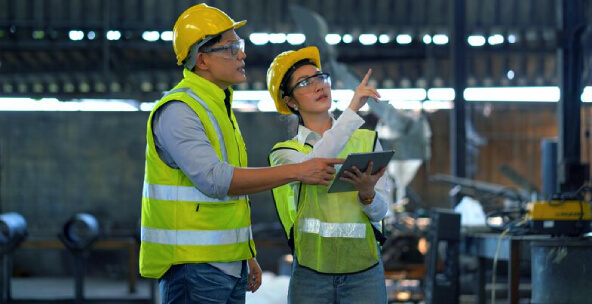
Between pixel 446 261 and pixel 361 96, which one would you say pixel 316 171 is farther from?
pixel 446 261

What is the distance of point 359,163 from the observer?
300 centimetres

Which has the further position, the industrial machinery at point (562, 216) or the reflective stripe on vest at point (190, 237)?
the industrial machinery at point (562, 216)

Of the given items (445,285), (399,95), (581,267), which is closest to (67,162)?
(399,95)

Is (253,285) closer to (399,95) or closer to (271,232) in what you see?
(271,232)

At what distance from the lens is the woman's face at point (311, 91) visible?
3.39m

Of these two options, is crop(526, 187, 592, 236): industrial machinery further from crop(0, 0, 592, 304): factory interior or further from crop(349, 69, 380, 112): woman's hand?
crop(0, 0, 592, 304): factory interior

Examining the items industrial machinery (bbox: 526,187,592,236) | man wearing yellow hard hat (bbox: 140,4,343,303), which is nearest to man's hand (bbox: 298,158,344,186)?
man wearing yellow hard hat (bbox: 140,4,343,303)

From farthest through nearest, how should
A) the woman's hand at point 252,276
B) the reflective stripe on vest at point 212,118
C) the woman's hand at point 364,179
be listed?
the woman's hand at point 252,276
the woman's hand at point 364,179
the reflective stripe on vest at point 212,118

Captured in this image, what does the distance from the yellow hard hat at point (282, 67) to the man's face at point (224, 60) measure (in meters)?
0.40

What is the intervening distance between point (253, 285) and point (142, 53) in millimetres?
14040

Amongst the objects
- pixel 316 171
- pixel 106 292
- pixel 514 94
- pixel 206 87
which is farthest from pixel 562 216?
pixel 514 94

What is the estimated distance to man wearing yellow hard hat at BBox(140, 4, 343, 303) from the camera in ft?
9.14

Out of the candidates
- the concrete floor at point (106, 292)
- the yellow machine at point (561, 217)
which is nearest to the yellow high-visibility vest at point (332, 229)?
the yellow machine at point (561, 217)

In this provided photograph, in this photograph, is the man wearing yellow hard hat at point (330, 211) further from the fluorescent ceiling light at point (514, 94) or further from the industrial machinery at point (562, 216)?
the fluorescent ceiling light at point (514, 94)
